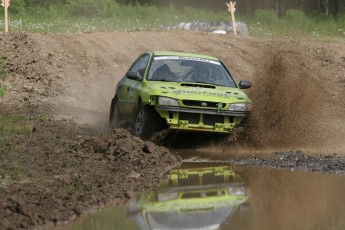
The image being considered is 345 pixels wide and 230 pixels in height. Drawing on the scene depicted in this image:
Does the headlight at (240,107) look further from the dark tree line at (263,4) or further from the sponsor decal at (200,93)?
the dark tree line at (263,4)

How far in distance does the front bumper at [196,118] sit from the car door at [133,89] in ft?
3.41

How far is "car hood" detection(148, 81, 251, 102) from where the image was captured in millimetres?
16156

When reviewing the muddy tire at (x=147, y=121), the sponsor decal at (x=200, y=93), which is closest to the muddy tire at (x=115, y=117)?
the muddy tire at (x=147, y=121)

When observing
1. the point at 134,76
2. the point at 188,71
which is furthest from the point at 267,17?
the point at 134,76

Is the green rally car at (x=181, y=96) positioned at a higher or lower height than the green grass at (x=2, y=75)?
higher

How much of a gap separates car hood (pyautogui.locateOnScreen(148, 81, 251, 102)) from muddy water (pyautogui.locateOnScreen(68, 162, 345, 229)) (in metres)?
2.10

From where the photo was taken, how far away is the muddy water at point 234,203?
384 inches

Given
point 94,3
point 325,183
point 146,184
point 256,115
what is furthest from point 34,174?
point 94,3

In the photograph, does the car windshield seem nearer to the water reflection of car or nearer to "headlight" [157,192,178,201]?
the water reflection of car

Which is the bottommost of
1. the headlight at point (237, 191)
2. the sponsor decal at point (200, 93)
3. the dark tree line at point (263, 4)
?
the dark tree line at point (263, 4)

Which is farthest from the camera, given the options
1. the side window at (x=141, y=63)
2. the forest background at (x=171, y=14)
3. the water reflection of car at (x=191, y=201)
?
the forest background at (x=171, y=14)

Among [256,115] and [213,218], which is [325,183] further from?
[256,115]

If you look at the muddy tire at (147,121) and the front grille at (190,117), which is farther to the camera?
the muddy tire at (147,121)

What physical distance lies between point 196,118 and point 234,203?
17.0 feet
